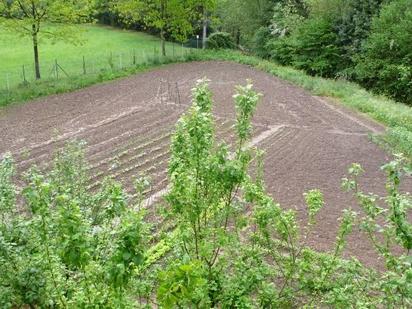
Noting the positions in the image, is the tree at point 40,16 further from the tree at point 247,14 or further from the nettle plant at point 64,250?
the nettle plant at point 64,250

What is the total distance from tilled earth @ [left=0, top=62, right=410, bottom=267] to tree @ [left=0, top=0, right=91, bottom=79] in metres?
3.87

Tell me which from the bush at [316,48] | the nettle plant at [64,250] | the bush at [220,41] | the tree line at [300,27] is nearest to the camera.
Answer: the nettle plant at [64,250]

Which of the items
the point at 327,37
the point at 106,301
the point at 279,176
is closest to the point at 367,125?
the point at 279,176

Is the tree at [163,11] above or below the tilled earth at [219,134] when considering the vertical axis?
above

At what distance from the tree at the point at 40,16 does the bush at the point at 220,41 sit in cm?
1483

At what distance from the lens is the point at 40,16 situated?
24.3m

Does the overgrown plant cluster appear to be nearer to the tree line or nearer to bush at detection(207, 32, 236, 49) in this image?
the tree line

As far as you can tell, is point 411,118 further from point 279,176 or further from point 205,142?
point 205,142

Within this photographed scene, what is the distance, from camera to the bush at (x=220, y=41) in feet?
128

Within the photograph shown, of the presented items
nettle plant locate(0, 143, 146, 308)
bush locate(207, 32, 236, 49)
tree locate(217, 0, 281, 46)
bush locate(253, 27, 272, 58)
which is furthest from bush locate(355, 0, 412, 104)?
nettle plant locate(0, 143, 146, 308)

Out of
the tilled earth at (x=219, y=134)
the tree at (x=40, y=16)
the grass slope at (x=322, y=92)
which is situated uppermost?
the tree at (x=40, y=16)

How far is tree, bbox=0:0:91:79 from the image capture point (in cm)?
2408

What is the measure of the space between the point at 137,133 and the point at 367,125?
9.62 meters

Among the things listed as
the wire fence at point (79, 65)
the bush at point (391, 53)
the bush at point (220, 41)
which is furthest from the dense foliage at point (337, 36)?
the wire fence at point (79, 65)
